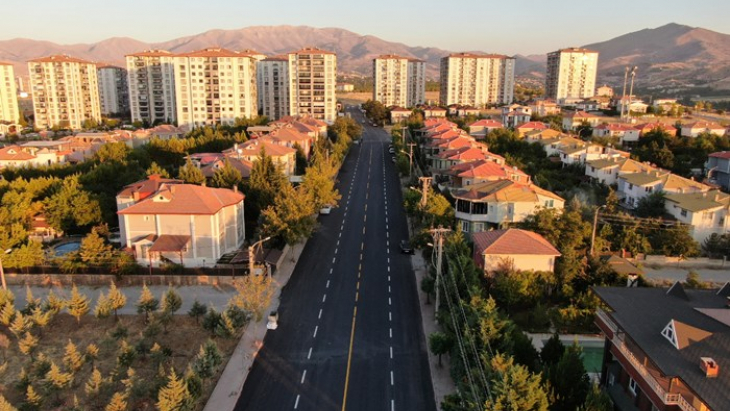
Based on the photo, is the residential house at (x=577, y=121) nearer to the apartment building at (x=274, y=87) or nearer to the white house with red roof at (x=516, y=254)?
the apartment building at (x=274, y=87)

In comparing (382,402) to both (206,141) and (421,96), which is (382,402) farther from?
(421,96)

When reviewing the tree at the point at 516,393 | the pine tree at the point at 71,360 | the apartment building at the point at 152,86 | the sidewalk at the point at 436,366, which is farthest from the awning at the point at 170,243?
the apartment building at the point at 152,86

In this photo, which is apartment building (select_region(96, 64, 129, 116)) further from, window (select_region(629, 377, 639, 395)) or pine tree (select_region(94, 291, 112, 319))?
window (select_region(629, 377, 639, 395))

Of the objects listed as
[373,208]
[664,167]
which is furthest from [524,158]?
[373,208]

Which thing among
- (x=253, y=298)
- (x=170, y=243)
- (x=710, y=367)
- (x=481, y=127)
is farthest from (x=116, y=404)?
(x=481, y=127)

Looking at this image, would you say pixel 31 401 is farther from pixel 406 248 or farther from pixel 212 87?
pixel 212 87

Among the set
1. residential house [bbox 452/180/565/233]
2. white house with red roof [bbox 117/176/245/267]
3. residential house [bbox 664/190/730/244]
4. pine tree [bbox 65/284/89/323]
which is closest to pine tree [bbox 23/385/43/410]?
pine tree [bbox 65/284/89/323]
